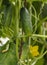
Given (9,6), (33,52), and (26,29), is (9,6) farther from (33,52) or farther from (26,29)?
(33,52)

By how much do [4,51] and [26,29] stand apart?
0.42 ft

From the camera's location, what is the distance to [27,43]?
0.73 meters

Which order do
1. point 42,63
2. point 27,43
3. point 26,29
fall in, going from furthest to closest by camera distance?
point 42,63 → point 27,43 → point 26,29

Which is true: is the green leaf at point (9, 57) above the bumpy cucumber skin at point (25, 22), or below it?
below

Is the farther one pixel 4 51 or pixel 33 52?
pixel 33 52

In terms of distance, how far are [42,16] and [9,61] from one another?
9.1 inches

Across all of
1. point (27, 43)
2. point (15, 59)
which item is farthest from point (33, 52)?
point (15, 59)

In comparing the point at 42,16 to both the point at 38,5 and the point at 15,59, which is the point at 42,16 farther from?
the point at 15,59

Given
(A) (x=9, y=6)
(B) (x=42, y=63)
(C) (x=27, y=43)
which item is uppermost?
(A) (x=9, y=6)

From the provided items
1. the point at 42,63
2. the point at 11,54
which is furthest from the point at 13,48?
the point at 42,63

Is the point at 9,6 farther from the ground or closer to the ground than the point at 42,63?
farther from the ground

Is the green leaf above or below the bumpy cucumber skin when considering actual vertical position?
below

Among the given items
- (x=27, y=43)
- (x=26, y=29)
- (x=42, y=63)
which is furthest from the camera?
(x=42, y=63)

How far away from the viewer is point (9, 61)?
62cm
